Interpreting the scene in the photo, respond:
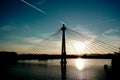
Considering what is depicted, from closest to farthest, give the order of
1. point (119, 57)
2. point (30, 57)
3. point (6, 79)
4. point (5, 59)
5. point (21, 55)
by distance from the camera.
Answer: point (6, 79), point (119, 57), point (30, 57), point (21, 55), point (5, 59)

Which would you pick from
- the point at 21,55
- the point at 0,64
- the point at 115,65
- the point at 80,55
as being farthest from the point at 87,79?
the point at 0,64

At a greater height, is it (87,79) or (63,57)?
(63,57)

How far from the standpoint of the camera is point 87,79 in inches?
2041

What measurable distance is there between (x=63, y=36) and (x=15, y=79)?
2236cm

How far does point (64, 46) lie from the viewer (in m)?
56.9

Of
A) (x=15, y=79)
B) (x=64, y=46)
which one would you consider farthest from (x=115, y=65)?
(x=15, y=79)

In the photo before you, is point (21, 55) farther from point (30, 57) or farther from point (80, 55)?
point (80, 55)

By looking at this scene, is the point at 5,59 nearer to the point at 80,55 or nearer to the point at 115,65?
the point at 80,55

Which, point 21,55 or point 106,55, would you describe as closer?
point 106,55

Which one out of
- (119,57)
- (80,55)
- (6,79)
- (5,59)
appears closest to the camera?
(6,79)

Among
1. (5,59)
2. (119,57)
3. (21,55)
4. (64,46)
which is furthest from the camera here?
(5,59)

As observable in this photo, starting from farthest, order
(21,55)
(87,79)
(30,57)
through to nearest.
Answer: (21,55) → (30,57) → (87,79)

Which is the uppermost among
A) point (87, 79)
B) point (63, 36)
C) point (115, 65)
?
point (63, 36)

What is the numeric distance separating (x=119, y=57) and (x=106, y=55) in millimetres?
11959
